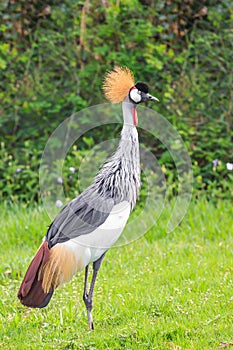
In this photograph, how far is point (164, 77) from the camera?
873 cm

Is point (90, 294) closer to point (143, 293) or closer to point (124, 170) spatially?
point (124, 170)


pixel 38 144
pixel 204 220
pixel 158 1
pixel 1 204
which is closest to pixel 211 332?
pixel 204 220

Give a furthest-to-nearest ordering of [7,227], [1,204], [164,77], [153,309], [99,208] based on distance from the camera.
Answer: [164,77], [1,204], [7,227], [153,309], [99,208]

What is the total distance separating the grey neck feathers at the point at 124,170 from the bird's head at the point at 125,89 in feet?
0.17

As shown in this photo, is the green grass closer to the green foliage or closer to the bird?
the bird

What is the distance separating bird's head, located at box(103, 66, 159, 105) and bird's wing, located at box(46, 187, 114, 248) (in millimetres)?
613

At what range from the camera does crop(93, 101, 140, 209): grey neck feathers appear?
448 centimetres

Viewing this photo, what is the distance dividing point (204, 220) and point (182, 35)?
2.79 meters

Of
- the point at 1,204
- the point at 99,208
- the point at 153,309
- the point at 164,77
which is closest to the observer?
the point at 99,208

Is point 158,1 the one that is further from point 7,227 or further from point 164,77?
point 7,227

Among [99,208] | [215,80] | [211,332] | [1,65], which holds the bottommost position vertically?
[211,332]

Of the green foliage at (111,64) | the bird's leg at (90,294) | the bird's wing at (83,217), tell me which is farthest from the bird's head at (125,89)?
the green foliage at (111,64)

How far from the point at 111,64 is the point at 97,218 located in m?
4.69

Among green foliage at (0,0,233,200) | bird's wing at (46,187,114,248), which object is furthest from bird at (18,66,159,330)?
green foliage at (0,0,233,200)
